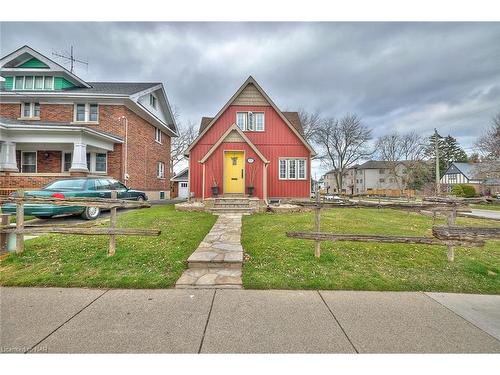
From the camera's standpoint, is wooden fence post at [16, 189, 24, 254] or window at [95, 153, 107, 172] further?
window at [95, 153, 107, 172]

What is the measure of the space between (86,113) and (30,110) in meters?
3.87

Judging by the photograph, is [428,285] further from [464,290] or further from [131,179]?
[131,179]

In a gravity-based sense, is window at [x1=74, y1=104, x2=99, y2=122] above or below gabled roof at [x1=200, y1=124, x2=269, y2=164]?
→ above

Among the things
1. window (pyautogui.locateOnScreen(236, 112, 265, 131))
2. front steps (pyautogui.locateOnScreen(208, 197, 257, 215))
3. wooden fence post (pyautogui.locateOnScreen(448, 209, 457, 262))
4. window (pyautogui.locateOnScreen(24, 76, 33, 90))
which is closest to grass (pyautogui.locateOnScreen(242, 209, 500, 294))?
wooden fence post (pyautogui.locateOnScreen(448, 209, 457, 262))

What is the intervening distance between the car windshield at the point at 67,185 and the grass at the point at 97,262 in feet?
9.49

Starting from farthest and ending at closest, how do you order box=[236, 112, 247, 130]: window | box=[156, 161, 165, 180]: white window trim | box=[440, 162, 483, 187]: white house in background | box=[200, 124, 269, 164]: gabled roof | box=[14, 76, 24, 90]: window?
box=[440, 162, 483, 187]: white house in background, box=[156, 161, 165, 180]: white window trim, box=[14, 76, 24, 90]: window, box=[236, 112, 247, 130]: window, box=[200, 124, 269, 164]: gabled roof

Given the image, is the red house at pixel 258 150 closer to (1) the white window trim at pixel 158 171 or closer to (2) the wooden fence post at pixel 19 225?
(1) the white window trim at pixel 158 171

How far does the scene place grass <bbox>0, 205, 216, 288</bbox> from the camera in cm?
358

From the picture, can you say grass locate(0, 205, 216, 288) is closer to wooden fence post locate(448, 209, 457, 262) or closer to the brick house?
wooden fence post locate(448, 209, 457, 262)

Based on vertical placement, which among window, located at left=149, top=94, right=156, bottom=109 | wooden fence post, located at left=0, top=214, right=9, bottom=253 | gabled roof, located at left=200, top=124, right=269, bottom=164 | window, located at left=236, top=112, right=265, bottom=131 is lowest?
wooden fence post, located at left=0, top=214, right=9, bottom=253

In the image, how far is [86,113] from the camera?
14945mm

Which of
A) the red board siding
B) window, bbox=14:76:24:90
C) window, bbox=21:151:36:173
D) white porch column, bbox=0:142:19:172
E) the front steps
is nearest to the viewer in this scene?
the front steps

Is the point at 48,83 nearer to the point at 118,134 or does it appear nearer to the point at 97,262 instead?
the point at 118,134

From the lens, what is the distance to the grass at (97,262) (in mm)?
3578
